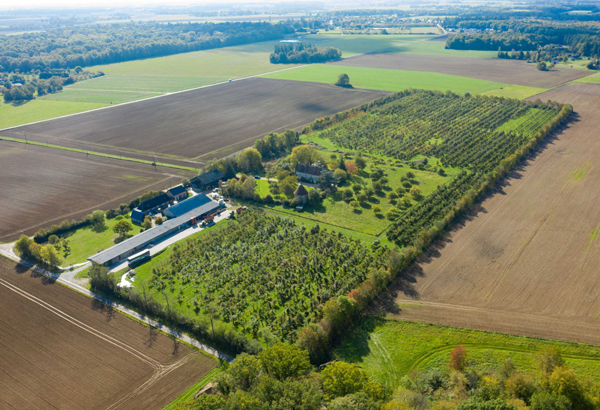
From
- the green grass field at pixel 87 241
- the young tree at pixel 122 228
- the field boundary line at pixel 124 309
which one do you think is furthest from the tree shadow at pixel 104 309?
the young tree at pixel 122 228

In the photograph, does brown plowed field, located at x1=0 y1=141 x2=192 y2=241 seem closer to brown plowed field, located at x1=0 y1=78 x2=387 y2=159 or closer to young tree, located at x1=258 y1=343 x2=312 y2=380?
brown plowed field, located at x1=0 y1=78 x2=387 y2=159

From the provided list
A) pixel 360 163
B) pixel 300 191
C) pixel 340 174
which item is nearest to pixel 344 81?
pixel 360 163

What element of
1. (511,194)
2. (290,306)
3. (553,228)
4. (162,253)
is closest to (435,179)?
(511,194)

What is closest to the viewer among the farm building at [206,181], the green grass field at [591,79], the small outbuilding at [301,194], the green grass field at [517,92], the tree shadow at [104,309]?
the tree shadow at [104,309]

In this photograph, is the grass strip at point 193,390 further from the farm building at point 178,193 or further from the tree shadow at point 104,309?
the farm building at point 178,193

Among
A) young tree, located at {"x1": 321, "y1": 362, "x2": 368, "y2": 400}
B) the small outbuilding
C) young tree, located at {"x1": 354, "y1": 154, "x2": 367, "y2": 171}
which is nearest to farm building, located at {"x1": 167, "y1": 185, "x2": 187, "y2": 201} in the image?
the small outbuilding

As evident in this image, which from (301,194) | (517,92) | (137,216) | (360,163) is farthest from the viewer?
(517,92)

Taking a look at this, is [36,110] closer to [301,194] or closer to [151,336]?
[301,194]
